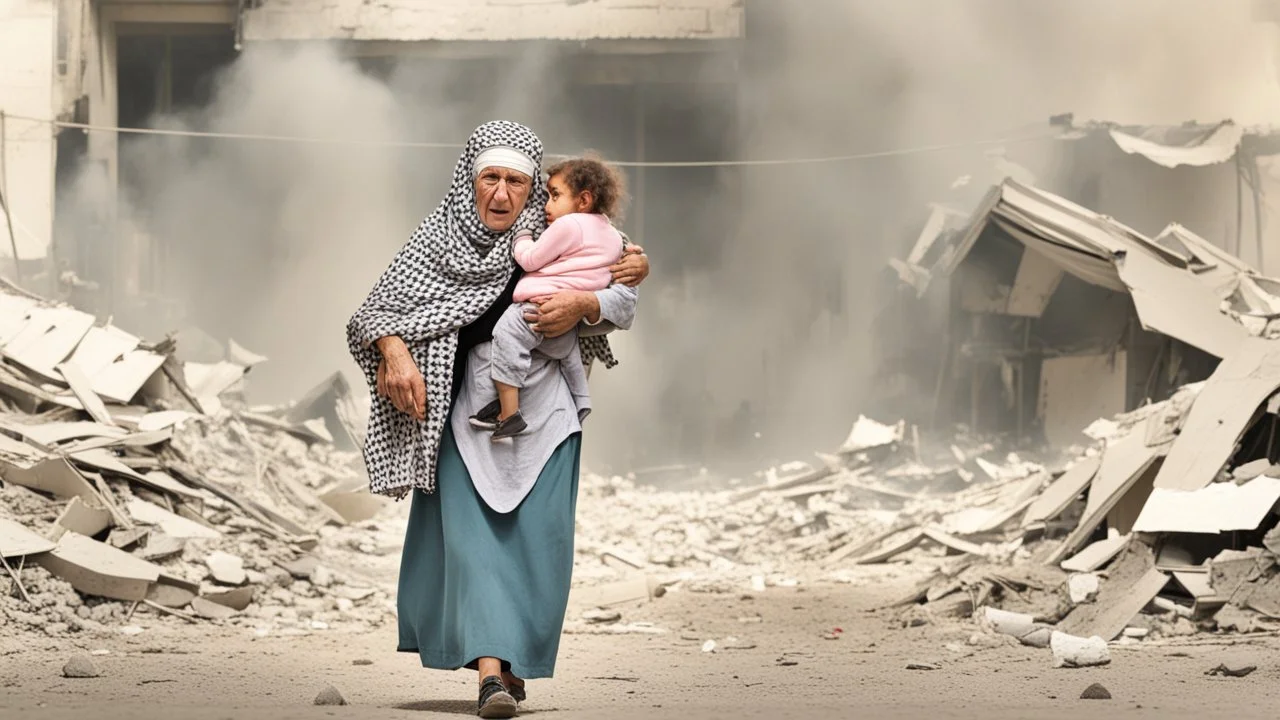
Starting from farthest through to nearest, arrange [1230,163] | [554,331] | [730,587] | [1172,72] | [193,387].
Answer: [1172,72] < [1230,163] < [193,387] < [730,587] < [554,331]

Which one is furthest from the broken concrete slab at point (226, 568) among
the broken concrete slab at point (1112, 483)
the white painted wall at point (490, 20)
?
the white painted wall at point (490, 20)

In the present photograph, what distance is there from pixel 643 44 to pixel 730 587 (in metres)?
8.76

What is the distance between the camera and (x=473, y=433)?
4.38 meters

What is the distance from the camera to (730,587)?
31.0 feet

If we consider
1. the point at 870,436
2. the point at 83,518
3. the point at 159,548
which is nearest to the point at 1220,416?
the point at 159,548

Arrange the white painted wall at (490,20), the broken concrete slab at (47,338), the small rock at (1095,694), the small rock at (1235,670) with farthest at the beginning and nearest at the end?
the white painted wall at (490,20), the broken concrete slab at (47,338), the small rock at (1235,670), the small rock at (1095,694)

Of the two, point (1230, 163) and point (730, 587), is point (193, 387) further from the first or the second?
point (1230, 163)

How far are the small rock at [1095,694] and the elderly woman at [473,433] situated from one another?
161cm

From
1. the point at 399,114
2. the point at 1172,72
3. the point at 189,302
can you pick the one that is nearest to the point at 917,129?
the point at 1172,72

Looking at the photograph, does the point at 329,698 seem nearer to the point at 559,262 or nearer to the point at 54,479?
the point at 559,262

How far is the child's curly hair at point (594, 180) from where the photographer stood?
14.6ft

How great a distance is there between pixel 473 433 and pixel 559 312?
42 centimetres

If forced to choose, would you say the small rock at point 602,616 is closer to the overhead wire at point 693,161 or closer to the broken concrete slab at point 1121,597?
the broken concrete slab at point 1121,597

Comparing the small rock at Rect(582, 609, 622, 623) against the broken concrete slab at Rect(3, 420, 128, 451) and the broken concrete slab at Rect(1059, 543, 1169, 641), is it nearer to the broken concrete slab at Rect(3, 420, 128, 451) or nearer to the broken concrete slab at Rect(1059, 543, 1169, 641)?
the broken concrete slab at Rect(1059, 543, 1169, 641)
